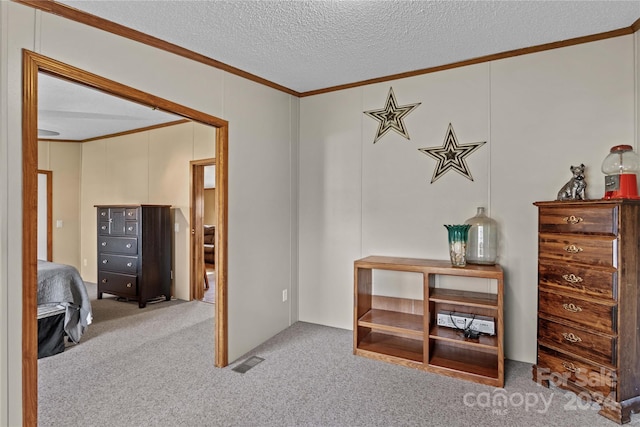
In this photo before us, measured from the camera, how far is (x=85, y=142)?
19.5ft

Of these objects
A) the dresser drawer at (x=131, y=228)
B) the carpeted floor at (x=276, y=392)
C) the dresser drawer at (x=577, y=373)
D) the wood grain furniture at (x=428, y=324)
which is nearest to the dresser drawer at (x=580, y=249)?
the wood grain furniture at (x=428, y=324)

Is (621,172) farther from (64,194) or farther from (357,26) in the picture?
(64,194)

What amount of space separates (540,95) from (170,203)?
4718 millimetres

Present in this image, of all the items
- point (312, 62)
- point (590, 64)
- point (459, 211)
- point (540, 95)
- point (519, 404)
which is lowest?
point (519, 404)

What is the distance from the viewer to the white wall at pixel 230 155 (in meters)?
1.65

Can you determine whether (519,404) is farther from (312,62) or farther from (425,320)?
(312,62)

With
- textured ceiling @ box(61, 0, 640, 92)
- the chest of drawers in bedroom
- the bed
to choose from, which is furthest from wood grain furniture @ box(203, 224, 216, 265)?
textured ceiling @ box(61, 0, 640, 92)

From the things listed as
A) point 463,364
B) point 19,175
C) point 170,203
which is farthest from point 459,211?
point 170,203

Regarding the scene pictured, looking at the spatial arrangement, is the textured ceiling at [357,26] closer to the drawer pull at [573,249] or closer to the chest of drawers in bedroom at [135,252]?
the drawer pull at [573,249]

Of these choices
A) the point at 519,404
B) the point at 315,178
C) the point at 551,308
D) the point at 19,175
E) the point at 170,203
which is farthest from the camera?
the point at 170,203

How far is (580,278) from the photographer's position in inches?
85.4

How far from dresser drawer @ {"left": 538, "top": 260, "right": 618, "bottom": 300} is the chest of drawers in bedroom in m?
4.51

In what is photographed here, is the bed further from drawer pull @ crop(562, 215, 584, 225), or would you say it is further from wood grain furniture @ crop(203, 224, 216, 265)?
drawer pull @ crop(562, 215, 584, 225)

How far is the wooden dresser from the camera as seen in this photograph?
6.56 ft
